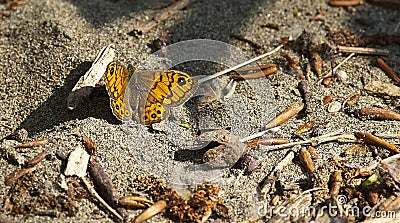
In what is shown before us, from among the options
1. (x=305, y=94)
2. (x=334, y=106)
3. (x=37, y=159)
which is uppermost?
(x=37, y=159)

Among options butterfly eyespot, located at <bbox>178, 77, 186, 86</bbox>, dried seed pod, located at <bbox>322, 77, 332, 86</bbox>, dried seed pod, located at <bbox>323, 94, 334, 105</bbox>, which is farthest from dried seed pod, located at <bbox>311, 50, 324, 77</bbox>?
butterfly eyespot, located at <bbox>178, 77, 186, 86</bbox>

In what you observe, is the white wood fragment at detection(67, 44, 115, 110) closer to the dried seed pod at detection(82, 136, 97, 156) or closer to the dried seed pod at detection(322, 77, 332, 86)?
the dried seed pod at detection(82, 136, 97, 156)

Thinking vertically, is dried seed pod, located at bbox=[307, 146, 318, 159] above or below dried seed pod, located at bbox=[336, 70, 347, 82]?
below

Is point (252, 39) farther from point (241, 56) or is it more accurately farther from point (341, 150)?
point (341, 150)

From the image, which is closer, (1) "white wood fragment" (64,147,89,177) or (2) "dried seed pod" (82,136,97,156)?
(1) "white wood fragment" (64,147,89,177)

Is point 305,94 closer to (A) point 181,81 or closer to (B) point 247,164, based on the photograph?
(B) point 247,164

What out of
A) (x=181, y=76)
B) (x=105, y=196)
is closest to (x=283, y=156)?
(x=181, y=76)

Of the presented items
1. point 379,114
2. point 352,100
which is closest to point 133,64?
point 352,100

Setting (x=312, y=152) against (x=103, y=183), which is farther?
(x=312, y=152)
